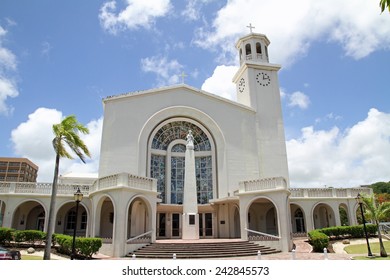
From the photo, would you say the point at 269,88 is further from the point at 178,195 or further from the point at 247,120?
the point at 178,195

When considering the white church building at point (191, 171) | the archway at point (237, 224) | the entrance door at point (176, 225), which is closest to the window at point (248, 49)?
Answer: the white church building at point (191, 171)

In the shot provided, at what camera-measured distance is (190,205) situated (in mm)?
22422

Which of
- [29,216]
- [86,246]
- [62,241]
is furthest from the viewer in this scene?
[29,216]

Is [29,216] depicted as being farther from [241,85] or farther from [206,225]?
[241,85]

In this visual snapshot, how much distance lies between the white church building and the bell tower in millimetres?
109

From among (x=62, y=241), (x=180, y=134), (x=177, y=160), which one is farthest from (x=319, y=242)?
(x=62, y=241)

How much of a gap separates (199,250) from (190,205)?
566 centimetres

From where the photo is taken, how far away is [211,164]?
27.0m

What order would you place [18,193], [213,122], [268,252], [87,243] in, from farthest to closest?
[213,122], [18,193], [268,252], [87,243]

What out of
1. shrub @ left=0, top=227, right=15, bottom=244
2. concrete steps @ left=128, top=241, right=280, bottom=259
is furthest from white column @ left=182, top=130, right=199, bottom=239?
shrub @ left=0, top=227, right=15, bottom=244

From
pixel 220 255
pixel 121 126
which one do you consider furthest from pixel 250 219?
pixel 121 126

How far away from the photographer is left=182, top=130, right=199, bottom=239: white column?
2175 cm

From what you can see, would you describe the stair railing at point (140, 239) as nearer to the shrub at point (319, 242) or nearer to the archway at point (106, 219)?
the archway at point (106, 219)
